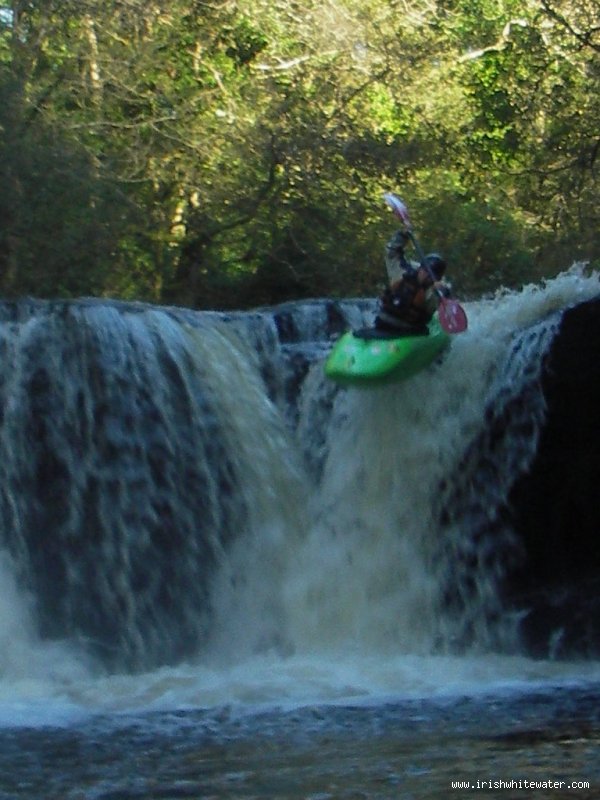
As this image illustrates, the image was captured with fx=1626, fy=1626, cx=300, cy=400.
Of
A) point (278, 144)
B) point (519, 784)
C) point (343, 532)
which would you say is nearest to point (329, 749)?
point (519, 784)

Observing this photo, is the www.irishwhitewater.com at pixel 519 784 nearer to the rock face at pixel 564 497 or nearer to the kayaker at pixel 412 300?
the rock face at pixel 564 497

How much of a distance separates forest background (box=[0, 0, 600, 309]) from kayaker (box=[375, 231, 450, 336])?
21.0ft

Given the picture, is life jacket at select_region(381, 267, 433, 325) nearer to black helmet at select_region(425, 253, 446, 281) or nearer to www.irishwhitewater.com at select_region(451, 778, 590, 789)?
black helmet at select_region(425, 253, 446, 281)

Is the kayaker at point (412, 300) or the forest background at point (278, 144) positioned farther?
the forest background at point (278, 144)

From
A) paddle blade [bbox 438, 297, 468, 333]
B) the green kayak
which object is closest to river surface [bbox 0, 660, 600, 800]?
the green kayak

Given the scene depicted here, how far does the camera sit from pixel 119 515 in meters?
9.55

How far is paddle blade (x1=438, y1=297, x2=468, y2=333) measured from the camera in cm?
920

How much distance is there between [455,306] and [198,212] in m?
8.65

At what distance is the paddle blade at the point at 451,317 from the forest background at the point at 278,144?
674 cm

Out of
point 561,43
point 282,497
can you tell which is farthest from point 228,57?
point 282,497

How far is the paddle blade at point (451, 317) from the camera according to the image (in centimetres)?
920

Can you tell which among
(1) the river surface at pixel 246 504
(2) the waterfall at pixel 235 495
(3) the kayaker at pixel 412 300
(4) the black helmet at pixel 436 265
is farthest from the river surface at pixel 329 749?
(4) the black helmet at pixel 436 265

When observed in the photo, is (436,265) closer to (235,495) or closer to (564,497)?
(564,497)

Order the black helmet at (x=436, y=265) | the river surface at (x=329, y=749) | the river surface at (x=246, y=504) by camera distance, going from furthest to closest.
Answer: the black helmet at (x=436, y=265) < the river surface at (x=246, y=504) < the river surface at (x=329, y=749)
